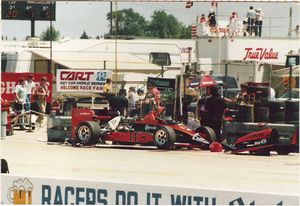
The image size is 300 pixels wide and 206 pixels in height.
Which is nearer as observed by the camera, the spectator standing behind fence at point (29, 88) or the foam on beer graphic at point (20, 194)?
the foam on beer graphic at point (20, 194)

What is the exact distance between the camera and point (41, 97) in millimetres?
21594

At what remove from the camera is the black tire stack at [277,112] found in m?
16.1

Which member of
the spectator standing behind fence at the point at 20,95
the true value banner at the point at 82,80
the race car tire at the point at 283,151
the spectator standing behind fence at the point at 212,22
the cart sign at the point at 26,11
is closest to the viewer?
the race car tire at the point at 283,151

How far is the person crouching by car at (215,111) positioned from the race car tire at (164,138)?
0.83 m

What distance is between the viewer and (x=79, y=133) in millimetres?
17078

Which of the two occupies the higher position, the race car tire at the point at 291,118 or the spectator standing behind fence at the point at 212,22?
the spectator standing behind fence at the point at 212,22

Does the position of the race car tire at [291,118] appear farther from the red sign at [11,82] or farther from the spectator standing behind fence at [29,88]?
the red sign at [11,82]

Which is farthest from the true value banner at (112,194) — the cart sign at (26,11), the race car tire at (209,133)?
the cart sign at (26,11)

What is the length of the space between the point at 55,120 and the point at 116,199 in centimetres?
1136

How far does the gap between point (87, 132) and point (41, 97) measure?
16.2ft

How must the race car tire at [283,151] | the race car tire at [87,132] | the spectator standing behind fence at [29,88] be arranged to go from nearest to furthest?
the race car tire at [283,151], the race car tire at [87,132], the spectator standing behind fence at [29,88]

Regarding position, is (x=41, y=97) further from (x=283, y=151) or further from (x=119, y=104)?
(x=283, y=151)

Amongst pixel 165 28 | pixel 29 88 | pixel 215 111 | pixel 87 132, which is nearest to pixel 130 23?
pixel 165 28

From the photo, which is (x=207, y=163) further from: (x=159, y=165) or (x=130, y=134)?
(x=130, y=134)
